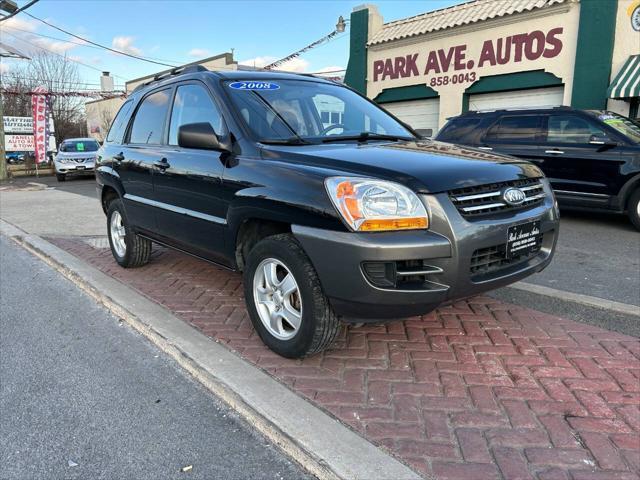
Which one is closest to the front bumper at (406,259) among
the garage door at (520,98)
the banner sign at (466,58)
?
the garage door at (520,98)

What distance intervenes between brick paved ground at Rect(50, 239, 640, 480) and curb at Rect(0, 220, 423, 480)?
0.09 metres

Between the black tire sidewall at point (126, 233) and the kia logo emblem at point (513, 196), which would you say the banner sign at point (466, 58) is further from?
the black tire sidewall at point (126, 233)

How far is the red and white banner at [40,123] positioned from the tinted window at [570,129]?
2221cm

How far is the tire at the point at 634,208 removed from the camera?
7.36 meters

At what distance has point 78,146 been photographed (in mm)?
20172

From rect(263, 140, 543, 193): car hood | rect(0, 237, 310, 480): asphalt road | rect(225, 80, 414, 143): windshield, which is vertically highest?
rect(225, 80, 414, 143): windshield

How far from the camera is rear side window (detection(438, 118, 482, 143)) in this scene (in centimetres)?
920

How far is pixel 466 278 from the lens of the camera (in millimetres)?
2799

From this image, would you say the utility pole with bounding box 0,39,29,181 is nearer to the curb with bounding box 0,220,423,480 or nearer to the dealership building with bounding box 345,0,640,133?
the dealership building with bounding box 345,0,640,133

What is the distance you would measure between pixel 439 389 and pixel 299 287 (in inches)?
38.6

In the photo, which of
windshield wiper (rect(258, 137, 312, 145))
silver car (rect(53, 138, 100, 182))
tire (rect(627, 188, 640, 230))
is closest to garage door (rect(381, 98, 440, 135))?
tire (rect(627, 188, 640, 230))

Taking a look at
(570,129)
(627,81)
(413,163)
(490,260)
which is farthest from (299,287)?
(627,81)

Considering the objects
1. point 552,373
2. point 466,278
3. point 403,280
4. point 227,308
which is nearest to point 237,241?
point 227,308

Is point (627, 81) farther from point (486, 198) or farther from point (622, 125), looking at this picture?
point (486, 198)
